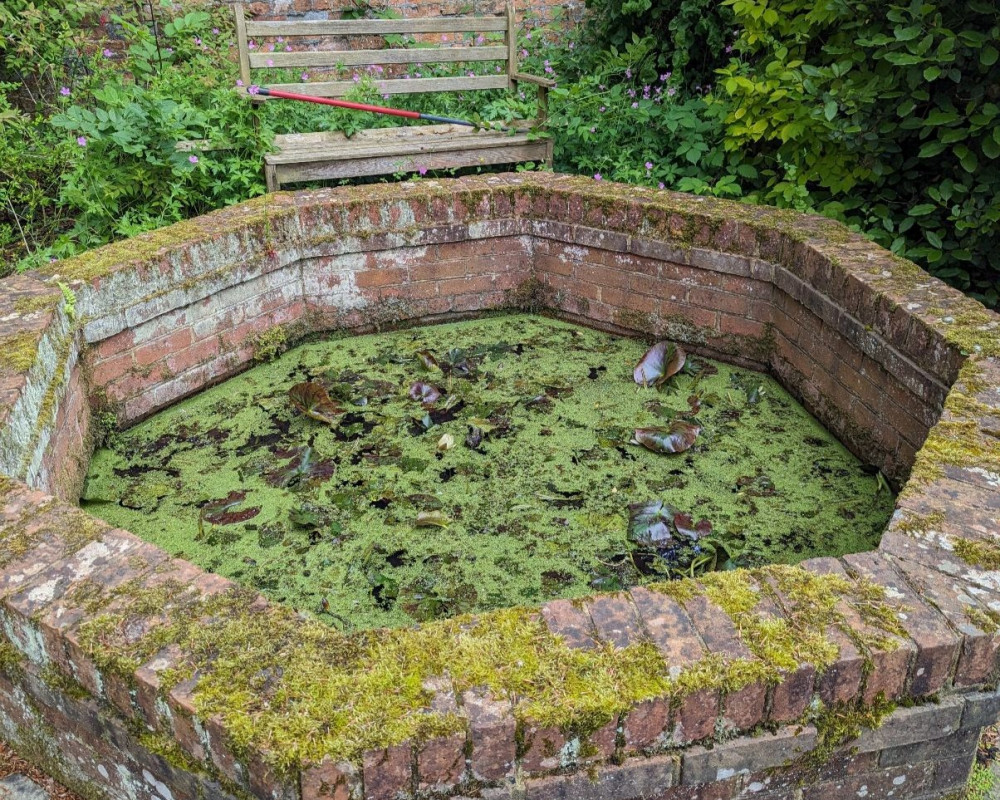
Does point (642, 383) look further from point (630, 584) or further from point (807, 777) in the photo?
point (807, 777)

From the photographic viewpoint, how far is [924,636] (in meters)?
1.89

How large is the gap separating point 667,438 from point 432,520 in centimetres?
112

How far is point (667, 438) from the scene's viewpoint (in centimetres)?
376

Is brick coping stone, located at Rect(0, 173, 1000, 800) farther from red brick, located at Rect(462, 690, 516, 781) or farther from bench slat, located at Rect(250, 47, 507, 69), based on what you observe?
bench slat, located at Rect(250, 47, 507, 69)

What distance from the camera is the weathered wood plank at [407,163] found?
5.28 m

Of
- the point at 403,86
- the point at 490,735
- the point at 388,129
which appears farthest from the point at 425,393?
the point at 403,86

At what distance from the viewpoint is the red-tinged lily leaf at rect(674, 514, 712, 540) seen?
3.25 metres

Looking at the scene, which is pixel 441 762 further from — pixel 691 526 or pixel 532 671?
pixel 691 526

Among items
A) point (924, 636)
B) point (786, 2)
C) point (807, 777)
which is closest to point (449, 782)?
point (807, 777)

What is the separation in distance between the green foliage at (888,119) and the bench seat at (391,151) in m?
1.46

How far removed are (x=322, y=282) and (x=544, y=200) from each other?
1.32 meters

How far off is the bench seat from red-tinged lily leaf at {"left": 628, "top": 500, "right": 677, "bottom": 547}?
10.1 feet

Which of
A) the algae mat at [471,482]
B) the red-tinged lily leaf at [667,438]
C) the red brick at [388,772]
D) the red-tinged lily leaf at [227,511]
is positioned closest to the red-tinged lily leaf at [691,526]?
the algae mat at [471,482]

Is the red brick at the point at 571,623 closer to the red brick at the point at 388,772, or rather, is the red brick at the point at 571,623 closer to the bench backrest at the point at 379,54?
the red brick at the point at 388,772
